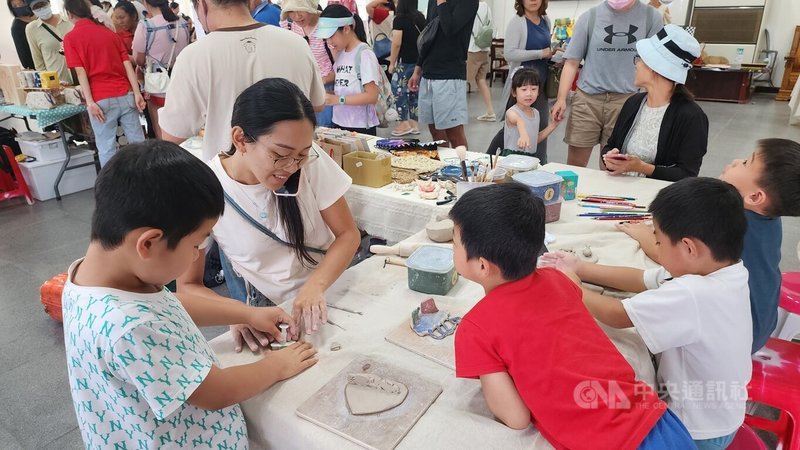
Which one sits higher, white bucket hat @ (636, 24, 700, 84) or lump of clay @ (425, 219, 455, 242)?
white bucket hat @ (636, 24, 700, 84)

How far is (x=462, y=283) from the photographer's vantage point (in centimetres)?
140

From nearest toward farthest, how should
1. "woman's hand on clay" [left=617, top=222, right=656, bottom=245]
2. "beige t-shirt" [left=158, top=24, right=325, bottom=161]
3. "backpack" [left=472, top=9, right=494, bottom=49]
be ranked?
1. "woman's hand on clay" [left=617, top=222, right=656, bottom=245]
2. "beige t-shirt" [left=158, top=24, right=325, bottom=161]
3. "backpack" [left=472, top=9, right=494, bottom=49]

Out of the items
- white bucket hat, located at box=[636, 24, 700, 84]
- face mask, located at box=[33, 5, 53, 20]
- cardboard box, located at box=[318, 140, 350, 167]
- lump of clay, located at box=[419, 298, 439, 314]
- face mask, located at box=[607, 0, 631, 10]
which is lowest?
lump of clay, located at box=[419, 298, 439, 314]

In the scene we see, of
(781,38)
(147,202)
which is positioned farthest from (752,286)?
(781,38)

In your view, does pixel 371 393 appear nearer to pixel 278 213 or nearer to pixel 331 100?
pixel 278 213

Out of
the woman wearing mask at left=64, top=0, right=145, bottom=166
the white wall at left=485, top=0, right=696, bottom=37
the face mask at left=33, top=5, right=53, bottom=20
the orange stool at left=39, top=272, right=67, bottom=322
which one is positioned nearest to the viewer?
the orange stool at left=39, top=272, right=67, bottom=322

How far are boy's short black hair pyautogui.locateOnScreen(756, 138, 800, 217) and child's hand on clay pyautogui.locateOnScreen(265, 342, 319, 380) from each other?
4.10 ft

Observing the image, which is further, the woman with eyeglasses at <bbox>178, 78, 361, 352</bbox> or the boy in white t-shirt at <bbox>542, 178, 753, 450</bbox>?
the woman with eyeglasses at <bbox>178, 78, 361, 352</bbox>

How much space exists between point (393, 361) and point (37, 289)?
2.81m

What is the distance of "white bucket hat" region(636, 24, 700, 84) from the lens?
2066mm

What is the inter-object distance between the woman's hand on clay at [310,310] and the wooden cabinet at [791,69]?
9.07 m

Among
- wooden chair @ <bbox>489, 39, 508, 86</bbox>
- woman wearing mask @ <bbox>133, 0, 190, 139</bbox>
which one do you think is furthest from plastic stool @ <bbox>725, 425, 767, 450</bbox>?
wooden chair @ <bbox>489, 39, 508, 86</bbox>

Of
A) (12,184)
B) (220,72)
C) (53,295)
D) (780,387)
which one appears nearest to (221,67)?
(220,72)

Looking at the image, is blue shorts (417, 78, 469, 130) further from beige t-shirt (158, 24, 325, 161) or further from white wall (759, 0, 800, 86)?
white wall (759, 0, 800, 86)
